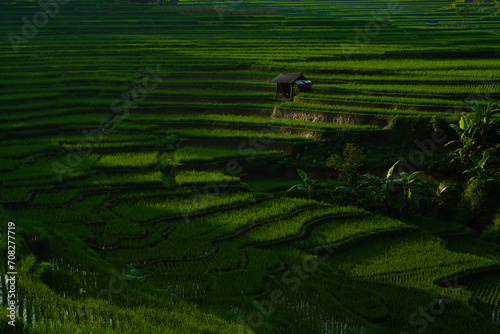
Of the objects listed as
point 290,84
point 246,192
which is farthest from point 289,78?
point 246,192

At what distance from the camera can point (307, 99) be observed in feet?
55.8

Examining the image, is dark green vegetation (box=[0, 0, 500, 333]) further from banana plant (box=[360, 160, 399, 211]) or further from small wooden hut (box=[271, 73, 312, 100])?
small wooden hut (box=[271, 73, 312, 100])

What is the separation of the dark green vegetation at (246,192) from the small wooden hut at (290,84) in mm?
505

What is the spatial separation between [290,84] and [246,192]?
6881 millimetres

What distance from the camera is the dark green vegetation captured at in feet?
23.7

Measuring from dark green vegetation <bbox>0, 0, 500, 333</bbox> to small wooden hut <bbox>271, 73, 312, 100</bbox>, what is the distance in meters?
0.50

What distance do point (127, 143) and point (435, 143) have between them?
8.65 m

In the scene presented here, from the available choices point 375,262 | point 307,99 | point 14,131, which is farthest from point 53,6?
point 375,262

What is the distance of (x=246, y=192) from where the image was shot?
39.6 feet

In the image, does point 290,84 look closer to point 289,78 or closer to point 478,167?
point 289,78

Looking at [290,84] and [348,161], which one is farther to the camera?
[290,84]

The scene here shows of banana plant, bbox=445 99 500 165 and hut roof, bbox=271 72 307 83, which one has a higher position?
hut roof, bbox=271 72 307 83

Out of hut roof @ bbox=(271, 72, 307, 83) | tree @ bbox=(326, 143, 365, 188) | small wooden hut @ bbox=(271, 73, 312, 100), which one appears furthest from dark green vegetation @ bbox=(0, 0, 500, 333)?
hut roof @ bbox=(271, 72, 307, 83)

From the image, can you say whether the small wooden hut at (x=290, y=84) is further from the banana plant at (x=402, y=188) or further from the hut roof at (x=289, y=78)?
the banana plant at (x=402, y=188)
